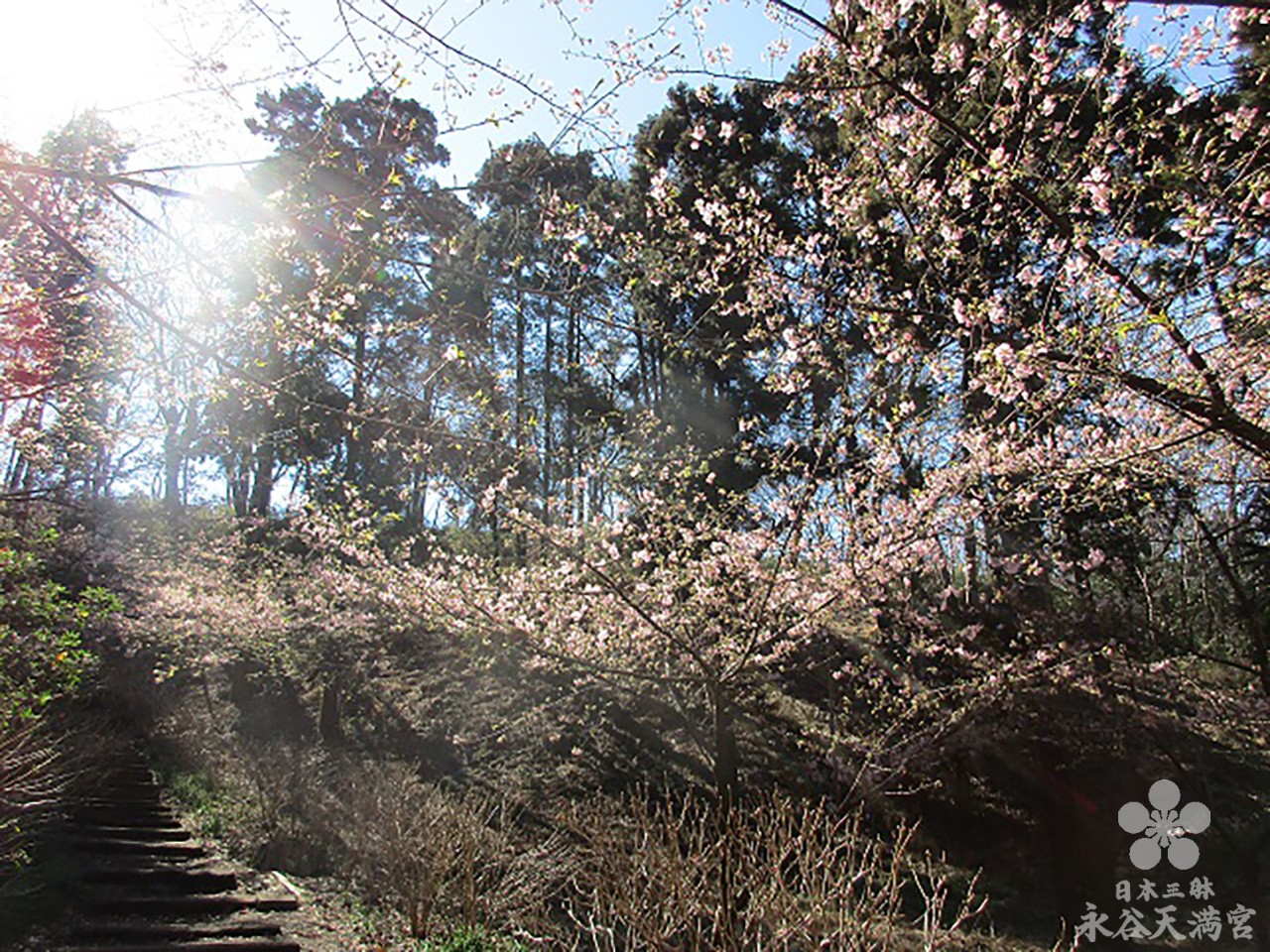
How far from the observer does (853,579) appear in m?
6.08

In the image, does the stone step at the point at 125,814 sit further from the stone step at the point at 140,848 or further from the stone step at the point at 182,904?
the stone step at the point at 182,904

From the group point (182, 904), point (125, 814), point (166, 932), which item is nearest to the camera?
point (166, 932)

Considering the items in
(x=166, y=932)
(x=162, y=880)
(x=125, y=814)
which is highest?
(x=125, y=814)

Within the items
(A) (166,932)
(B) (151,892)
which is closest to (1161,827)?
(A) (166,932)

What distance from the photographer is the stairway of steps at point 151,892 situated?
7.09 meters

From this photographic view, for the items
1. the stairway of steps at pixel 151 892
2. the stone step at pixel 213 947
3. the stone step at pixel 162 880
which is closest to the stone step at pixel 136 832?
the stairway of steps at pixel 151 892

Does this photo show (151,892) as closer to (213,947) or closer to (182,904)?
(182,904)

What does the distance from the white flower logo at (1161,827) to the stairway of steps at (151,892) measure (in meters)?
9.40

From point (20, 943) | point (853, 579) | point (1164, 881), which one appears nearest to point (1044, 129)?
point (853, 579)

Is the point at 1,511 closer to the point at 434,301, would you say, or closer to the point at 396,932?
the point at 396,932

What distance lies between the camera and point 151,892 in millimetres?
8250

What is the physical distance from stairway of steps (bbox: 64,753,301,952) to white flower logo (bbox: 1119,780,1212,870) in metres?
9.40

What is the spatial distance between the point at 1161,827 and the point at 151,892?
1172cm

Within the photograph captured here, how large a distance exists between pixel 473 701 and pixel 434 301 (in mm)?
11575
